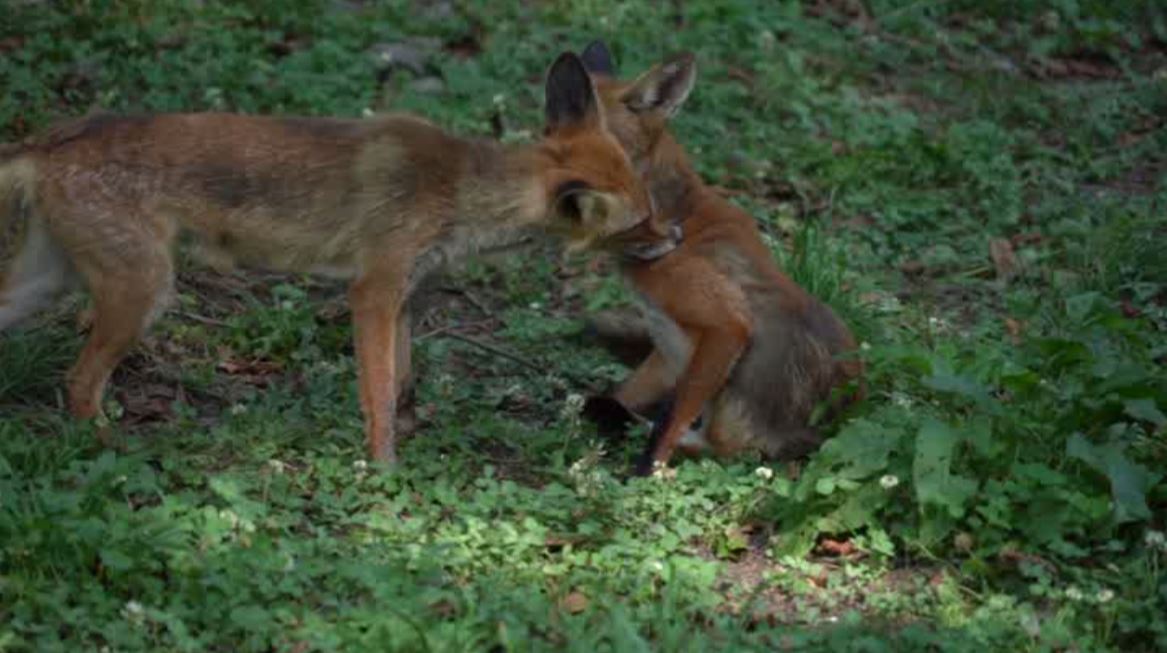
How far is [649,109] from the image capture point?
9.00 metres

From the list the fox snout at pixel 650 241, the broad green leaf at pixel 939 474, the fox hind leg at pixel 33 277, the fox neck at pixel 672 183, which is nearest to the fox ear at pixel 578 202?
the fox snout at pixel 650 241

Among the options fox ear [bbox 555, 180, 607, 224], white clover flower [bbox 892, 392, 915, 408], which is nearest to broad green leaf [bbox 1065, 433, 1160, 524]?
white clover flower [bbox 892, 392, 915, 408]

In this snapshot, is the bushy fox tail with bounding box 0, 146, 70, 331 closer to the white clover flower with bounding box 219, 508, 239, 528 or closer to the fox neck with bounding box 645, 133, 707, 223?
the white clover flower with bounding box 219, 508, 239, 528

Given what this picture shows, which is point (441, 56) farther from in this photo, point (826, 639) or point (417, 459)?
point (826, 639)

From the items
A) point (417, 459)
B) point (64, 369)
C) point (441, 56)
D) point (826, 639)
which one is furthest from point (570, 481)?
point (441, 56)

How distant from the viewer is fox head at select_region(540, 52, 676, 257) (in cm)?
776

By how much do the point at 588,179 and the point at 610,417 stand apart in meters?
1.11

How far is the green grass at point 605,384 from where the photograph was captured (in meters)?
6.01

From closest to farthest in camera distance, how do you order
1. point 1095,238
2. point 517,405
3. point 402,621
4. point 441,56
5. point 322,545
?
point 402,621 → point 322,545 → point 517,405 → point 1095,238 → point 441,56

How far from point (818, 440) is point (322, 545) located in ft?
7.95

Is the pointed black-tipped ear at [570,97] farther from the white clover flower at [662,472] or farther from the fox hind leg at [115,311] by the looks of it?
the fox hind leg at [115,311]

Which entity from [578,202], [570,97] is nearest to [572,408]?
[578,202]

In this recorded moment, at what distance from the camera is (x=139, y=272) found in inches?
287

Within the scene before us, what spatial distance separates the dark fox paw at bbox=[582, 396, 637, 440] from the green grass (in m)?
0.15
